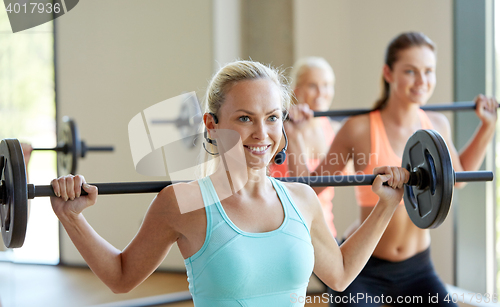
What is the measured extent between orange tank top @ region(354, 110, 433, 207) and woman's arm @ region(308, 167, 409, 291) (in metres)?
0.53

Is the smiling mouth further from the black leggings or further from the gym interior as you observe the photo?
the gym interior

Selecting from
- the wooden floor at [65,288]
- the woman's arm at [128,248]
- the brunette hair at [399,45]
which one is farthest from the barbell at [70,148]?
the brunette hair at [399,45]

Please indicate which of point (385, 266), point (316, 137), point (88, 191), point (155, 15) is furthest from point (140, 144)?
point (155, 15)

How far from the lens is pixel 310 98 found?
2.66 m

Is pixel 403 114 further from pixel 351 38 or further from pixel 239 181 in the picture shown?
pixel 351 38

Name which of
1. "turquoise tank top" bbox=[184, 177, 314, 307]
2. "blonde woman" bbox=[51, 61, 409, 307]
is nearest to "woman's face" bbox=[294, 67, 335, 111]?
"blonde woman" bbox=[51, 61, 409, 307]

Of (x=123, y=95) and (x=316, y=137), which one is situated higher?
(x=123, y=95)

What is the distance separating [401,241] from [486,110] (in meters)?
0.88

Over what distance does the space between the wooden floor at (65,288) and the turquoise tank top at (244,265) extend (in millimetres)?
2113

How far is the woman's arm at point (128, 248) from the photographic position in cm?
110

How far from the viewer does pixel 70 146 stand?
2586 mm

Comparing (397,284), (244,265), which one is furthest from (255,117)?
(397,284)

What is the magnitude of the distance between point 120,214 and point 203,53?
131 cm

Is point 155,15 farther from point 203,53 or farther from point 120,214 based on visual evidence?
point 120,214
